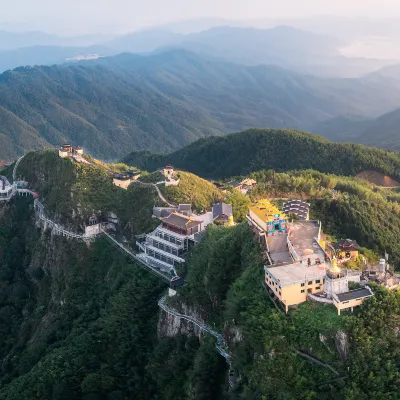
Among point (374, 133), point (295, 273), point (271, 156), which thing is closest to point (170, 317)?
point (295, 273)

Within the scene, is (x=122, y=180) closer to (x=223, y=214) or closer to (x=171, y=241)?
(x=223, y=214)

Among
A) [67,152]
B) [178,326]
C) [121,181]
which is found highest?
[67,152]

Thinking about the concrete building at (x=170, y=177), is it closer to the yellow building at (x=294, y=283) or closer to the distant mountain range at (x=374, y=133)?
the yellow building at (x=294, y=283)

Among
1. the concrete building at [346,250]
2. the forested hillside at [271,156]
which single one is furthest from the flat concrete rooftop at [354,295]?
the forested hillside at [271,156]

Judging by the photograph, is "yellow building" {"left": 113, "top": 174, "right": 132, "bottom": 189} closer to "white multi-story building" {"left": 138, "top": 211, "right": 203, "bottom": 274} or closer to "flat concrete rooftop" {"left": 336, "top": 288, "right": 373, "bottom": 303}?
"white multi-story building" {"left": 138, "top": 211, "right": 203, "bottom": 274}

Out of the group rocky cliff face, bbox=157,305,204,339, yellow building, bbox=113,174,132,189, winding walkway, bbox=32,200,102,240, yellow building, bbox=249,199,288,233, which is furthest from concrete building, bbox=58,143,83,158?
yellow building, bbox=249,199,288,233

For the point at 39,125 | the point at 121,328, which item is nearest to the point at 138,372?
the point at 121,328
